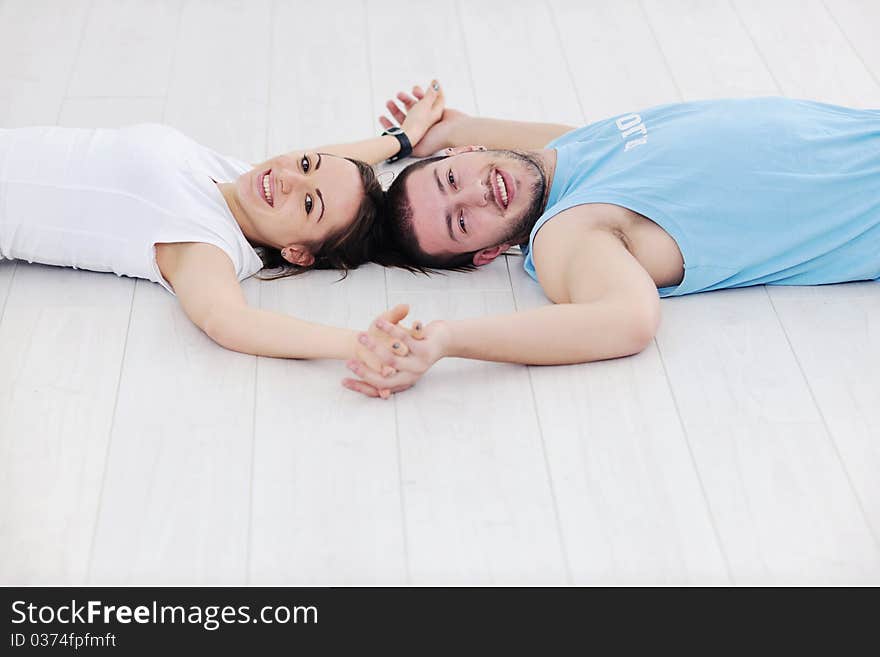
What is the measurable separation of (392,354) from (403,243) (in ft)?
1.36

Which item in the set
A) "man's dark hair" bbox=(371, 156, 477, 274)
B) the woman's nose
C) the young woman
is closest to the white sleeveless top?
the young woman

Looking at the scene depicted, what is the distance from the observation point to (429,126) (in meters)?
2.51

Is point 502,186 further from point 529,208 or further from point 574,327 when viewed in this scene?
point 574,327

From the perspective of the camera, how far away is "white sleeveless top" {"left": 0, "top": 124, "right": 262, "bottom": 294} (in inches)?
77.7

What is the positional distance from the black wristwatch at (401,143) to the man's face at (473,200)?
1.27 ft

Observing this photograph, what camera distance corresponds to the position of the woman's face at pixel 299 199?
202 centimetres

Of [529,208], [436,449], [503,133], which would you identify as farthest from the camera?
[503,133]

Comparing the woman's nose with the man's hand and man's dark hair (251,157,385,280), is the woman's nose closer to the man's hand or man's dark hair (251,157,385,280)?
man's dark hair (251,157,385,280)

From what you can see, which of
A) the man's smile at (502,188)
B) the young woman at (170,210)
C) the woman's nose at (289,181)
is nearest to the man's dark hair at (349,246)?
the young woman at (170,210)

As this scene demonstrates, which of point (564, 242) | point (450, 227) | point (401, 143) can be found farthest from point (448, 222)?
point (401, 143)

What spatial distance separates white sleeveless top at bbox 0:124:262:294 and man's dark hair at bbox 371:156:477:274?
9.5 inches

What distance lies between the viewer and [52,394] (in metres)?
1.80

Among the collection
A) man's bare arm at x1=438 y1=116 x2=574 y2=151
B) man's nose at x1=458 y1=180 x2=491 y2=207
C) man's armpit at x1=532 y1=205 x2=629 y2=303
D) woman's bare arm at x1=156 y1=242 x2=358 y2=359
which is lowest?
woman's bare arm at x1=156 y1=242 x2=358 y2=359

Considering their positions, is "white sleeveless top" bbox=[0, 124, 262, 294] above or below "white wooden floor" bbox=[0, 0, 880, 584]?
above
